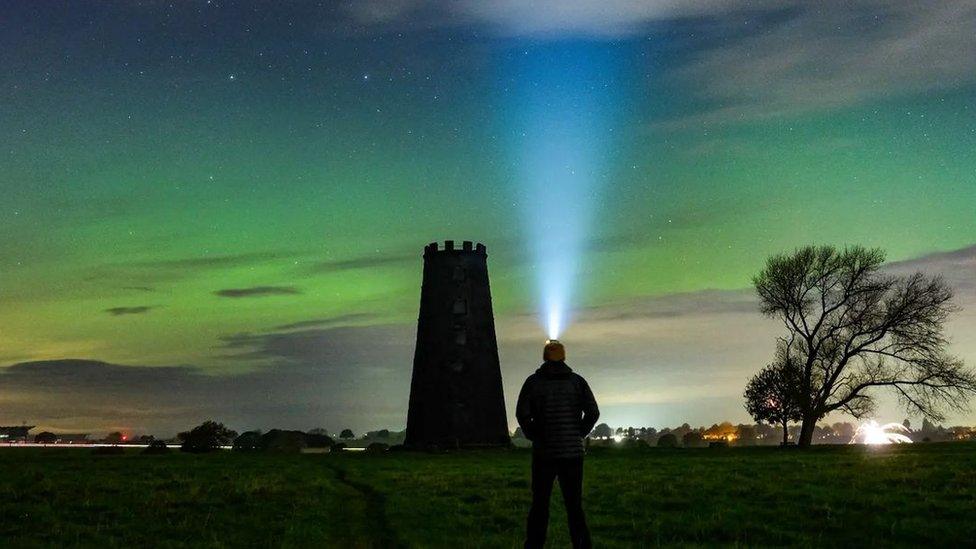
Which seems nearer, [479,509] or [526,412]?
[526,412]

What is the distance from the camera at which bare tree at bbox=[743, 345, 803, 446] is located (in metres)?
63.2

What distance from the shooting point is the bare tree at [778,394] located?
2486 inches

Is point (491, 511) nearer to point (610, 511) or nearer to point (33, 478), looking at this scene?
point (610, 511)

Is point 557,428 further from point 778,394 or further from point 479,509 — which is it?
point 778,394

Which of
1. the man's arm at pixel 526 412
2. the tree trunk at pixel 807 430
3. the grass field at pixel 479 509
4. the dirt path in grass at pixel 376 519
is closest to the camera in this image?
the man's arm at pixel 526 412

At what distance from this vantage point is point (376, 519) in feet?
63.5

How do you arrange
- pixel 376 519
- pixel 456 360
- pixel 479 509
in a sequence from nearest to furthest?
pixel 376 519 < pixel 479 509 < pixel 456 360

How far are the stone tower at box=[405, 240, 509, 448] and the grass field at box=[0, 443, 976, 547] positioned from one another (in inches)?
1383

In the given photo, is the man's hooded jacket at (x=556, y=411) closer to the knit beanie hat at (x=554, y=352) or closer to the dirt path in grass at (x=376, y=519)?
the knit beanie hat at (x=554, y=352)

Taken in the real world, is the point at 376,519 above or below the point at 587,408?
below

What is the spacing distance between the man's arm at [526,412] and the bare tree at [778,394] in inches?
2142

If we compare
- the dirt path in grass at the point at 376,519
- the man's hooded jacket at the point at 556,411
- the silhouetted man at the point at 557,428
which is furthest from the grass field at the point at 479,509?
the man's hooded jacket at the point at 556,411

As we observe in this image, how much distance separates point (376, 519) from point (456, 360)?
4803 centimetres

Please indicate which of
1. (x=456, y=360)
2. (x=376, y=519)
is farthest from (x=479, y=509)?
(x=456, y=360)
